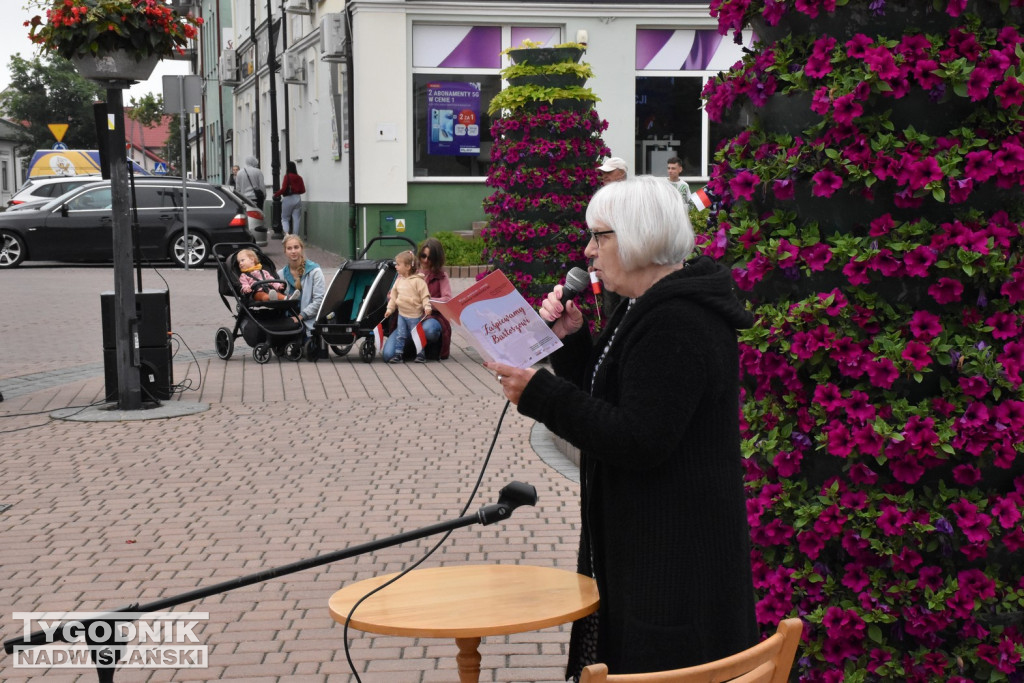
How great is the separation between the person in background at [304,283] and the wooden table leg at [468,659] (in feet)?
35.5

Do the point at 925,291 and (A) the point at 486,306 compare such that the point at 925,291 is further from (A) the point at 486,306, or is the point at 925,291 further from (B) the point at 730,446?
(A) the point at 486,306

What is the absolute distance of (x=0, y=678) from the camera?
4.91m

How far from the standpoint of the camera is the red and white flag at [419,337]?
14023 mm

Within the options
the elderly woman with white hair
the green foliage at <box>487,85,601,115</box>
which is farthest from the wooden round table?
the green foliage at <box>487,85,601,115</box>

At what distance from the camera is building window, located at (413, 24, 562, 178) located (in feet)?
83.3

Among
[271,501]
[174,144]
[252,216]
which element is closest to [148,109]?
[174,144]

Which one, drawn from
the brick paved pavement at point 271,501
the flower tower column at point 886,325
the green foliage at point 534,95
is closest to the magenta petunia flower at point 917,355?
the flower tower column at point 886,325

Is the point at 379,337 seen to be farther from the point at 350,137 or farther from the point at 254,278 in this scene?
the point at 350,137

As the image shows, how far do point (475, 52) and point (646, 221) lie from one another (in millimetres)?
23122

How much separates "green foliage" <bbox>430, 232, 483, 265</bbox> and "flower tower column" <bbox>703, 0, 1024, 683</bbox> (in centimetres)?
1931

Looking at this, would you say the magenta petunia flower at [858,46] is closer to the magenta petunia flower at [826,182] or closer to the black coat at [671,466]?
the magenta petunia flower at [826,182]

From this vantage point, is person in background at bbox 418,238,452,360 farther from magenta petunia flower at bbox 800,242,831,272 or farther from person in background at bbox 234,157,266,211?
person in background at bbox 234,157,266,211

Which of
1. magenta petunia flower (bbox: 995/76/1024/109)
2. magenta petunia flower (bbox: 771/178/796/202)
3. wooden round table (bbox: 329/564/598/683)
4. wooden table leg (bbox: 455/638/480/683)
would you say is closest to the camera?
wooden round table (bbox: 329/564/598/683)

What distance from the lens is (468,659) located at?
3.20 meters
